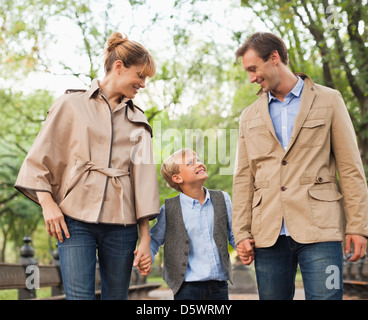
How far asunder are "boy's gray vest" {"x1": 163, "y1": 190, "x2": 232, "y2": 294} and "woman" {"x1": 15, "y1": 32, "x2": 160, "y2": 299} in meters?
0.47

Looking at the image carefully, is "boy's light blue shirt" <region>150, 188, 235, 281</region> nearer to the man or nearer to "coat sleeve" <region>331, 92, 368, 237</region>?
the man

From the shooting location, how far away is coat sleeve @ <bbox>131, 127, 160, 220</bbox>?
3.37 metres

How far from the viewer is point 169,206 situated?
4180 mm

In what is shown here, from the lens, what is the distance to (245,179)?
3.56 meters

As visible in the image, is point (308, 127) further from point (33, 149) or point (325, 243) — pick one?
point (33, 149)

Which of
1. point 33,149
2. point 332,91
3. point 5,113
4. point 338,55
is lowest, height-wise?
point 33,149

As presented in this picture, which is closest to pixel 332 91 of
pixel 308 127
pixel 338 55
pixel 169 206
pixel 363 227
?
pixel 308 127

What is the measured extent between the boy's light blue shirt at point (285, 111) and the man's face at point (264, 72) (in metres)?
0.10

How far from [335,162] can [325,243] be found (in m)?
0.54

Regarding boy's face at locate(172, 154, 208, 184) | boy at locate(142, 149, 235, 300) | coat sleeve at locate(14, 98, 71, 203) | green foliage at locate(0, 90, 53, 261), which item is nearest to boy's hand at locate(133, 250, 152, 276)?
boy at locate(142, 149, 235, 300)

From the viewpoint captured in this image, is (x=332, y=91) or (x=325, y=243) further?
(x=332, y=91)

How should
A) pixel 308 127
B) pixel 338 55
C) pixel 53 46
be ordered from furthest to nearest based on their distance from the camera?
pixel 53 46 < pixel 338 55 < pixel 308 127

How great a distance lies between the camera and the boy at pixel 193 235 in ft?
12.8

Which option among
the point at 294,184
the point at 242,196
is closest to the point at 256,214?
the point at 242,196
